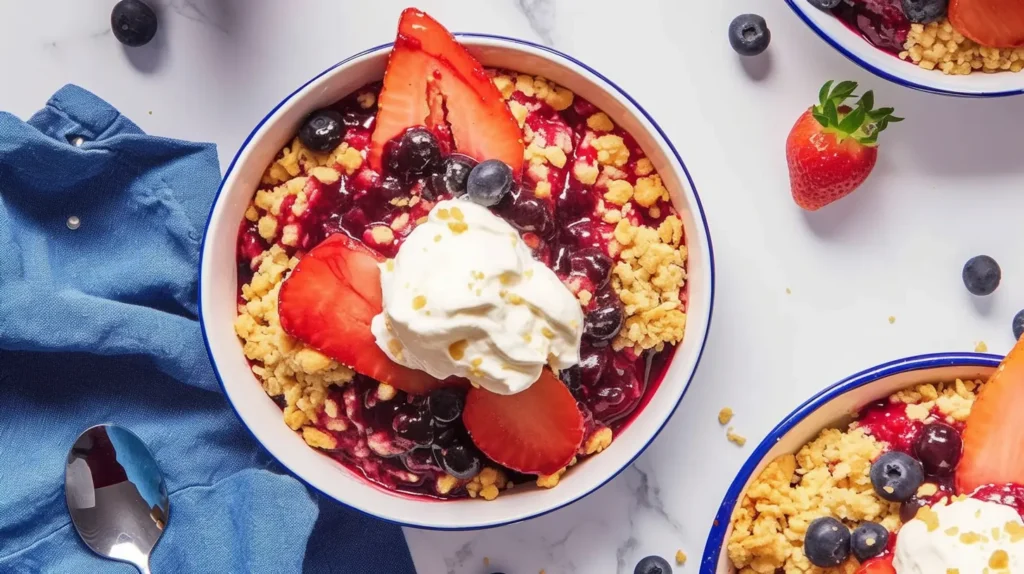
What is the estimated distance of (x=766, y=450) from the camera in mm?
1775

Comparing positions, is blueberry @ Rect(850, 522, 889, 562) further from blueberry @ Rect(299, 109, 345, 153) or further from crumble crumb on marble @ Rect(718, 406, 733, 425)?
blueberry @ Rect(299, 109, 345, 153)

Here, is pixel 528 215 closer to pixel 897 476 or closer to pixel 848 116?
pixel 848 116

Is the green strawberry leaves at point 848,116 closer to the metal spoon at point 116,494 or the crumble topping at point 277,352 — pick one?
the crumble topping at point 277,352

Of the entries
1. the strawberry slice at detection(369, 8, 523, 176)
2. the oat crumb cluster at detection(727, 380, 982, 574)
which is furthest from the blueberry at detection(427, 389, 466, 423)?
the oat crumb cluster at detection(727, 380, 982, 574)

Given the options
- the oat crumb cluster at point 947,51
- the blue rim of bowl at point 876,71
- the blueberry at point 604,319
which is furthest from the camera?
the oat crumb cluster at point 947,51

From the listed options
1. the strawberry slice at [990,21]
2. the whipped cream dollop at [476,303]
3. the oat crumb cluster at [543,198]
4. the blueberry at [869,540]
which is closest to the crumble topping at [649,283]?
the oat crumb cluster at [543,198]

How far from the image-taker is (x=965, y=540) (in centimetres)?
165

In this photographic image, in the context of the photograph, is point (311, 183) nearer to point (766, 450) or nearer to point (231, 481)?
point (231, 481)

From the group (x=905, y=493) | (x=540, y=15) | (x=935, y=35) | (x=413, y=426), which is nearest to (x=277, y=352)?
(x=413, y=426)

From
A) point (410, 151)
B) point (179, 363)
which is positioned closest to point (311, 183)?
point (410, 151)

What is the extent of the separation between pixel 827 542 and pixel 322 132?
3.52ft

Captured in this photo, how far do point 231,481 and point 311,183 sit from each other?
60 cm

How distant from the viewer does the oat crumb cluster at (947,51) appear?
6.37 feet

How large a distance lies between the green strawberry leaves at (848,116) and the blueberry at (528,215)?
55cm
